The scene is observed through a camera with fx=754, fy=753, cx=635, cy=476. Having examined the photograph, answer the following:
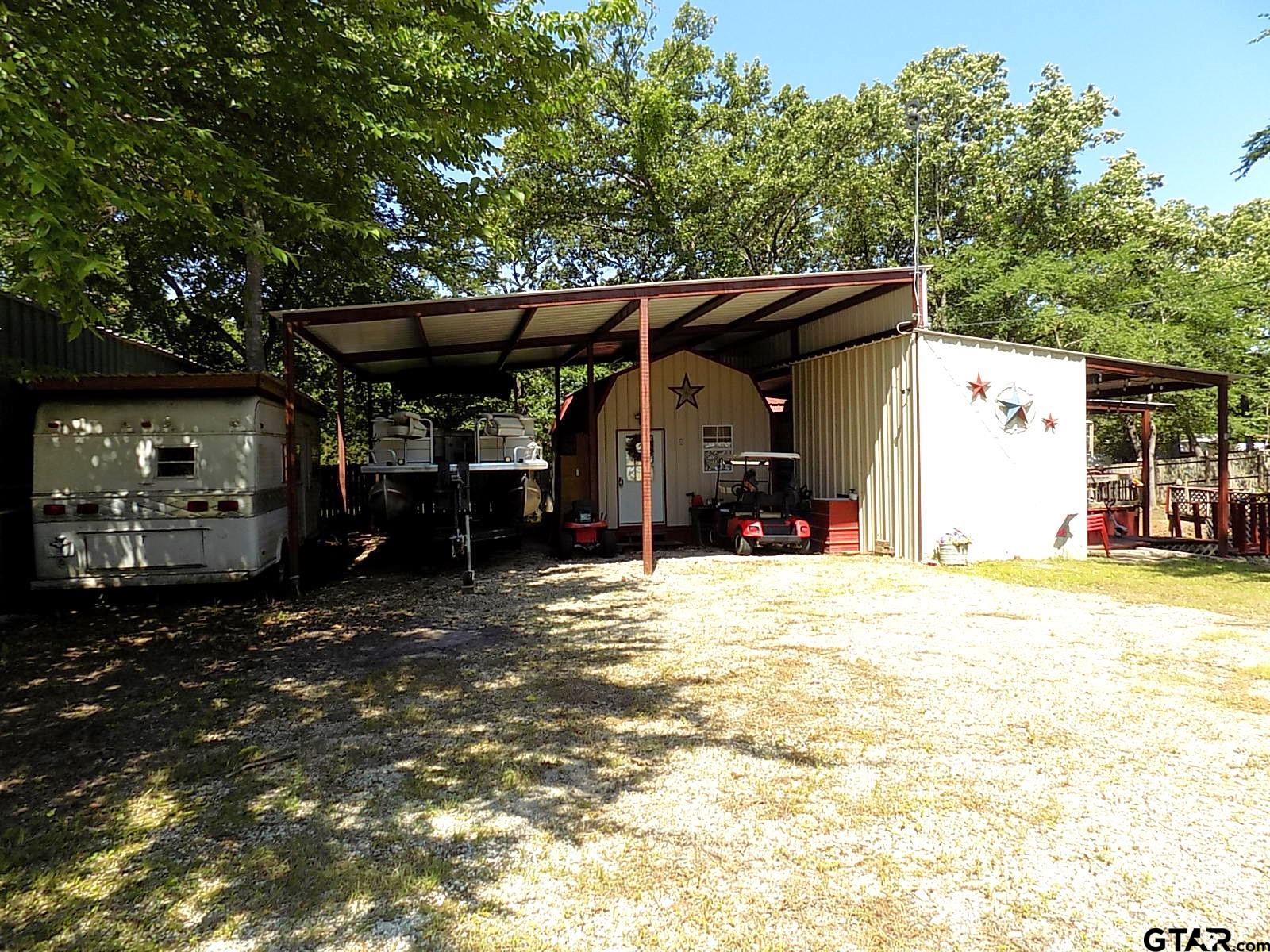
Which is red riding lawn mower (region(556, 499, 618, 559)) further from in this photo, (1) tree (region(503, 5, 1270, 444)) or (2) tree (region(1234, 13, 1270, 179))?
(1) tree (region(503, 5, 1270, 444))

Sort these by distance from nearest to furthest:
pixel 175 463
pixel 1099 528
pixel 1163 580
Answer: pixel 175 463 → pixel 1163 580 → pixel 1099 528

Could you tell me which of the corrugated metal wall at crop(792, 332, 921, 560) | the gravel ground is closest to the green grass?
the corrugated metal wall at crop(792, 332, 921, 560)

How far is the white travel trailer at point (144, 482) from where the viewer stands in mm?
7098

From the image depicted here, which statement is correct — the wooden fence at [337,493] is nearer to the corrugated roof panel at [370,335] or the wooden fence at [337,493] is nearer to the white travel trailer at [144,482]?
the corrugated roof panel at [370,335]

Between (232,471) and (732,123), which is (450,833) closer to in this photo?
(232,471)

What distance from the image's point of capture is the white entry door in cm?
1384

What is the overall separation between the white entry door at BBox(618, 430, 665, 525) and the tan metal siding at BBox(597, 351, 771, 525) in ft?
0.27

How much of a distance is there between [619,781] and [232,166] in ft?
15.7

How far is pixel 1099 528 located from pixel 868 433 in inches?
174

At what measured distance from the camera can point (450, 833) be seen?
3.12 meters

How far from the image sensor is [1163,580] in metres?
9.65

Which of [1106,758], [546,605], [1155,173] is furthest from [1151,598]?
[1155,173]

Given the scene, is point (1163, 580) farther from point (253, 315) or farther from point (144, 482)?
point (253, 315)

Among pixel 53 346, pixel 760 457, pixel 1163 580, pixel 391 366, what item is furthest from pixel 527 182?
pixel 1163 580
